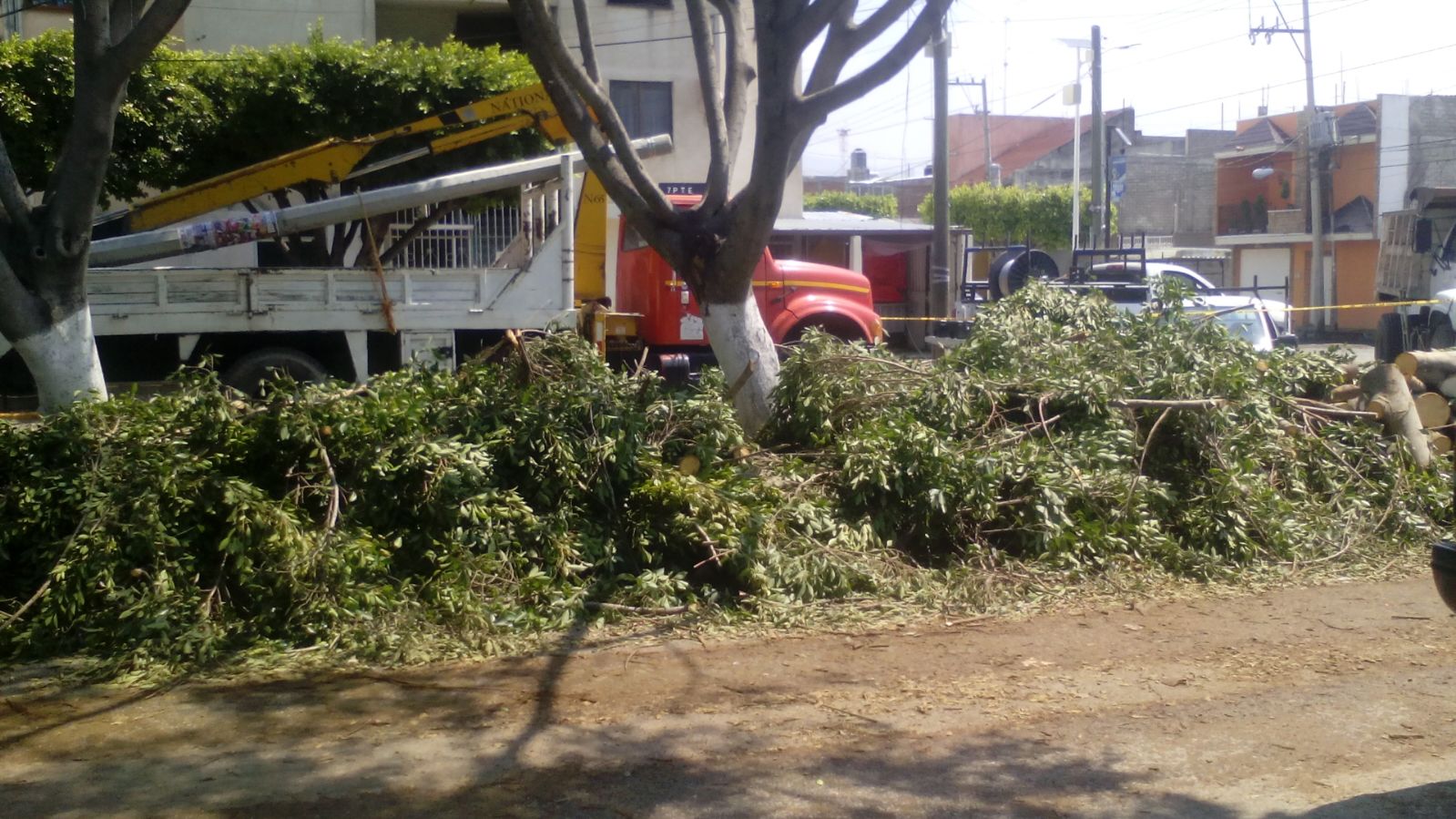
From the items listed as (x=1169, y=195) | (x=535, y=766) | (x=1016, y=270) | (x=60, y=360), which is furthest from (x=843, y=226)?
(x=1169, y=195)

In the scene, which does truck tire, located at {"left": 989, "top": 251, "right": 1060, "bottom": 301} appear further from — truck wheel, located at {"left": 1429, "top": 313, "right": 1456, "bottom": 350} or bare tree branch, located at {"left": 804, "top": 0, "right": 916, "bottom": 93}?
bare tree branch, located at {"left": 804, "top": 0, "right": 916, "bottom": 93}

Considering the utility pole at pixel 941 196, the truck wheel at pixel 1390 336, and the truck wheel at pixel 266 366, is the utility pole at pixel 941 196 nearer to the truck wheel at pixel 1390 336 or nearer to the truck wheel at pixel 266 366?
the truck wheel at pixel 1390 336

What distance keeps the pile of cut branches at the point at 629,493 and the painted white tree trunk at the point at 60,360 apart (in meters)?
1.27

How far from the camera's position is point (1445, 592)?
13.9ft

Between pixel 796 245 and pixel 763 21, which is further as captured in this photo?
pixel 796 245

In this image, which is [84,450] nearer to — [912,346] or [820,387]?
[820,387]

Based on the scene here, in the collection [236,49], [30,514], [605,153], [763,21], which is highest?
[236,49]

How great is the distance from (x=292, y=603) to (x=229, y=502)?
1.88 feet

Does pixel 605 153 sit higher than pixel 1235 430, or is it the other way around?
pixel 605 153

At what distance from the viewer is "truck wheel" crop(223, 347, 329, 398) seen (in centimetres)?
1235

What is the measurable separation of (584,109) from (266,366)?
17.0ft

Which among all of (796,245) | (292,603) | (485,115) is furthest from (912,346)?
(292,603)

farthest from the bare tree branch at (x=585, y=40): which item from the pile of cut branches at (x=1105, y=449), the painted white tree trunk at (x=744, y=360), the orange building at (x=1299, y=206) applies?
the orange building at (x=1299, y=206)

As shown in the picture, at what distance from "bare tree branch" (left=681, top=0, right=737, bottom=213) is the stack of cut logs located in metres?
4.96
